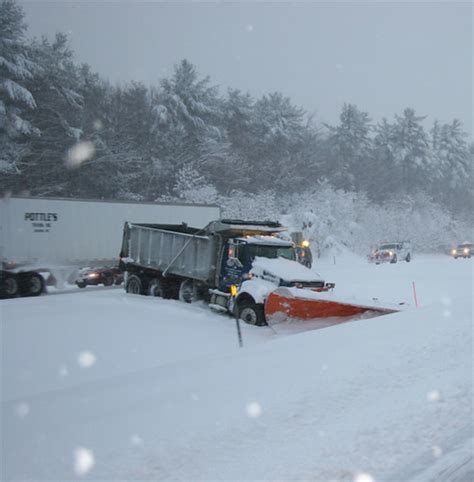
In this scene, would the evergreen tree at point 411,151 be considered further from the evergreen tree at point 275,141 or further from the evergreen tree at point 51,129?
the evergreen tree at point 51,129

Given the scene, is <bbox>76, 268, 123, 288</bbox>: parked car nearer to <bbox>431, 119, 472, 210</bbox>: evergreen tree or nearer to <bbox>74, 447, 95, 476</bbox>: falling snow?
<bbox>74, 447, 95, 476</bbox>: falling snow

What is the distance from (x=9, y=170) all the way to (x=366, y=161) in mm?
50960

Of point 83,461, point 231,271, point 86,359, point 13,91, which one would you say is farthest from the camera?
point 13,91

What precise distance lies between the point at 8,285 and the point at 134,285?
183 inches

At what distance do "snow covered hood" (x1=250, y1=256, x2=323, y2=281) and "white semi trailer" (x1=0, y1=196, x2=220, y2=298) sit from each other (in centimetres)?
928

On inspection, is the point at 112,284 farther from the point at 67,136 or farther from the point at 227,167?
the point at 227,167

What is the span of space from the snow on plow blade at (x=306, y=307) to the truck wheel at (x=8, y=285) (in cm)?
1078

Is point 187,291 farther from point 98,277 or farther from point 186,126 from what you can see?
point 186,126

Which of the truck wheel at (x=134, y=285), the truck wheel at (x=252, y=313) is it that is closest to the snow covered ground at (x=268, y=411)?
the truck wheel at (x=252, y=313)

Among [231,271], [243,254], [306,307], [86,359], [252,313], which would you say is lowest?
[86,359]

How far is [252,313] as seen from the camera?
13133 millimetres

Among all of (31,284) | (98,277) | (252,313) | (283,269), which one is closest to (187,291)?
(283,269)

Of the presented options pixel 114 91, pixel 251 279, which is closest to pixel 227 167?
pixel 114 91

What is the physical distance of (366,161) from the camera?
241 feet
